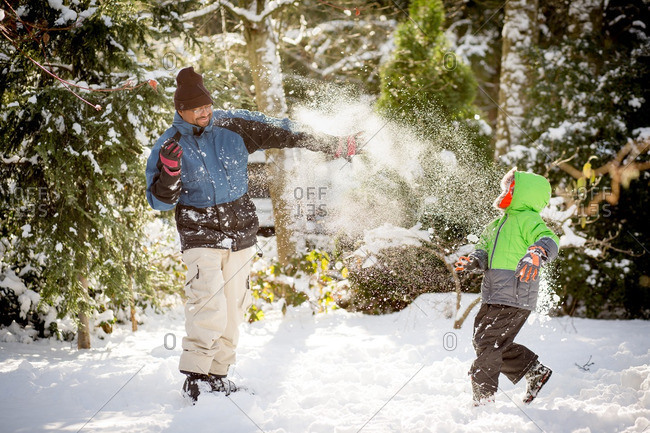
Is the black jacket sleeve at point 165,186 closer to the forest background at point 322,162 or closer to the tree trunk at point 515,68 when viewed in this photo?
the forest background at point 322,162

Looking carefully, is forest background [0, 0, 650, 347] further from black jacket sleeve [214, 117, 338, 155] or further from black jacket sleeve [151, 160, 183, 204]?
black jacket sleeve [151, 160, 183, 204]

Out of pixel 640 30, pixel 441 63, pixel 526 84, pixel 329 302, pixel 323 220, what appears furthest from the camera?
pixel 640 30

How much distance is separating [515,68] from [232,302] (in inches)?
238

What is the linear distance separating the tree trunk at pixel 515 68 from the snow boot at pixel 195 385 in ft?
19.0

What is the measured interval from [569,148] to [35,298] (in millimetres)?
5653

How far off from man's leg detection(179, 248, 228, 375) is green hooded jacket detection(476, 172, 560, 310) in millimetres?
1610

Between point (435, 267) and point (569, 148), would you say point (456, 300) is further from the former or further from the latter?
point (569, 148)

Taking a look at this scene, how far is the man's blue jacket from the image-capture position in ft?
9.66

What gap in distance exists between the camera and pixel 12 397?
2.90 metres

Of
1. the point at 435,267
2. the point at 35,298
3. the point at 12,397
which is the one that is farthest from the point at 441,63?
the point at 12,397

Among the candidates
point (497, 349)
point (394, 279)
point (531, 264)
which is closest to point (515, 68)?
point (394, 279)

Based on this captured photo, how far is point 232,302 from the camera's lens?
3.13 meters

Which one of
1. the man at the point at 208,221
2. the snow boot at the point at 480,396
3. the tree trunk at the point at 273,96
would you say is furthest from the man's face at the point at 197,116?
the tree trunk at the point at 273,96

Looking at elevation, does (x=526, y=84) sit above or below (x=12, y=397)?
above
